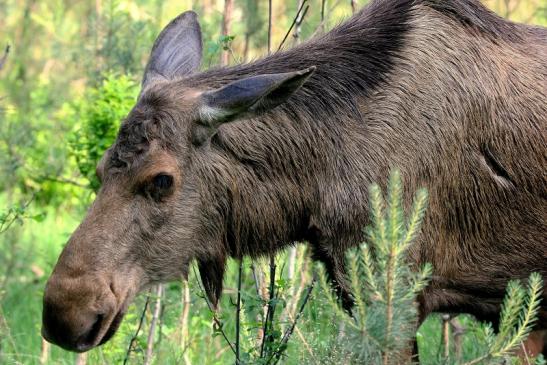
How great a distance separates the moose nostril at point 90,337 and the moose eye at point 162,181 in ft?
2.04

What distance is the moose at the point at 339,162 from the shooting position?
16.2 feet

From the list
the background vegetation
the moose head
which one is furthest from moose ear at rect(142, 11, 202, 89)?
the moose head

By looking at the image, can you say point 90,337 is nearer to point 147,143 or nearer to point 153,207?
point 153,207

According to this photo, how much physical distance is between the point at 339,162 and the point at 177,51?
1257 mm

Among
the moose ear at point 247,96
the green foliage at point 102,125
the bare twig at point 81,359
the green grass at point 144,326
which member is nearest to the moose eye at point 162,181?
the moose ear at point 247,96

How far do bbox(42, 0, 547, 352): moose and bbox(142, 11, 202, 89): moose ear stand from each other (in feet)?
0.97

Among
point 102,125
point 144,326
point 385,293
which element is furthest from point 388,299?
point 144,326

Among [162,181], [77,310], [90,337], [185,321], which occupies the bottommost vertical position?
[185,321]

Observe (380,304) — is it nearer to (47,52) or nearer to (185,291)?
(185,291)

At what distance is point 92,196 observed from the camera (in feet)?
25.6

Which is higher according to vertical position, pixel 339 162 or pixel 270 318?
pixel 339 162

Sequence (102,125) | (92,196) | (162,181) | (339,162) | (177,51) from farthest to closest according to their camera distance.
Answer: (92,196) → (102,125) → (177,51) → (339,162) → (162,181)

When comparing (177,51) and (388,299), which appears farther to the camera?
(177,51)

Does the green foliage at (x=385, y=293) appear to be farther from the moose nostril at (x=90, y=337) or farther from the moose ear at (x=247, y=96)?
the moose nostril at (x=90, y=337)
